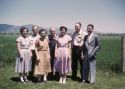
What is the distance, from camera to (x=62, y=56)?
1138cm

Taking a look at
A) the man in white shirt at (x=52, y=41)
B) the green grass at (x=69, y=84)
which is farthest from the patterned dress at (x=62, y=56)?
the green grass at (x=69, y=84)

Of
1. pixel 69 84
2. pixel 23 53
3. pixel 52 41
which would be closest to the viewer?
pixel 69 84

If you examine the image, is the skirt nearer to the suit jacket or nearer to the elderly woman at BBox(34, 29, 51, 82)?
the elderly woman at BBox(34, 29, 51, 82)

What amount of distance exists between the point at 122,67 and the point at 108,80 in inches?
90.9

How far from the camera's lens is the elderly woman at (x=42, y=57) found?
1130 centimetres

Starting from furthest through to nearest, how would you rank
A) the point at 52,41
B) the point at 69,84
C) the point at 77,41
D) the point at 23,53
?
1. the point at 52,41
2. the point at 77,41
3. the point at 23,53
4. the point at 69,84

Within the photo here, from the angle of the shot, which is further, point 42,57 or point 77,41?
point 77,41

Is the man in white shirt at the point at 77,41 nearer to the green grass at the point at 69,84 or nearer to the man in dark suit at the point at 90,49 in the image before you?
the man in dark suit at the point at 90,49

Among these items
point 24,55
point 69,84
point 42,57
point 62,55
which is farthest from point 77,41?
point 24,55

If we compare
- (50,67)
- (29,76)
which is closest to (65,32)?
(50,67)

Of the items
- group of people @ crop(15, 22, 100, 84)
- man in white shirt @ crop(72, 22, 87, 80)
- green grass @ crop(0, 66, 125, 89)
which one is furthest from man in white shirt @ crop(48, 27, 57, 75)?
green grass @ crop(0, 66, 125, 89)

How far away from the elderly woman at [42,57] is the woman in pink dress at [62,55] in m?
0.34

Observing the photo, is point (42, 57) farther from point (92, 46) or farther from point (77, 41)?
point (92, 46)

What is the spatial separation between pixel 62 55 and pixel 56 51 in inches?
10.4
